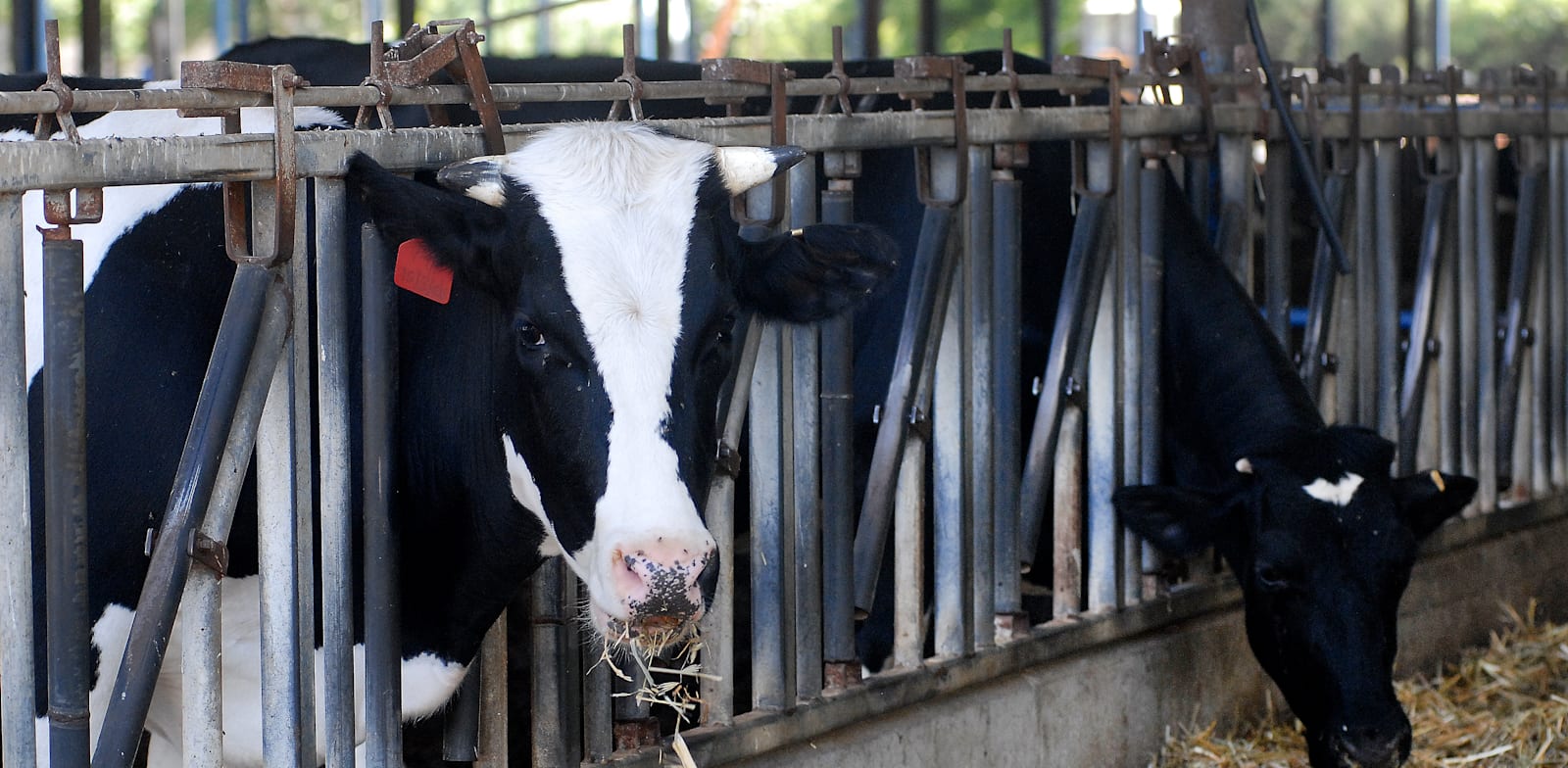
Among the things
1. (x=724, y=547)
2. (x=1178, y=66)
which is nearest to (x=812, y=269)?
(x=724, y=547)

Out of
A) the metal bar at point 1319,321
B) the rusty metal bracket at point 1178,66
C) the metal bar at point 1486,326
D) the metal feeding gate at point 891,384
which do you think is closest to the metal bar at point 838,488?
the metal feeding gate at point 891,384

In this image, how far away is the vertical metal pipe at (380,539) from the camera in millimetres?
2799

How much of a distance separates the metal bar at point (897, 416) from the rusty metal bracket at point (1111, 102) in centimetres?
65

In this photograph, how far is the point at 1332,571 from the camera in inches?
156

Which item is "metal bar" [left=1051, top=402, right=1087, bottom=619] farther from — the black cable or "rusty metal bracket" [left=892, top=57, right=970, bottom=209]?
the black cable

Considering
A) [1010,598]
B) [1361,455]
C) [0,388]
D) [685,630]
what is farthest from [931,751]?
[0,388]

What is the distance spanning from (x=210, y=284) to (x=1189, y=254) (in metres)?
2.73

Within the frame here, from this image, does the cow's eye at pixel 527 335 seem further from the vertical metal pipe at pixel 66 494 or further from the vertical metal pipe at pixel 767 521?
the vertical metal pipe at pixel 767 521

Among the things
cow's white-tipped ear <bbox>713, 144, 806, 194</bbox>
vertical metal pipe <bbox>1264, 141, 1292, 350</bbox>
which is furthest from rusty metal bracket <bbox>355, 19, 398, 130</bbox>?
vertical metal pipe <bbox>1264, 141, 1292, 350</bbox>

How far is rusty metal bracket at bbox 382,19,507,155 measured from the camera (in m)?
2.84

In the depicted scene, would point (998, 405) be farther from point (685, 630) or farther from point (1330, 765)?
point (685, 630)

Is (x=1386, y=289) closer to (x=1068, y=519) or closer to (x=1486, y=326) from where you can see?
(x=1486, y=326)

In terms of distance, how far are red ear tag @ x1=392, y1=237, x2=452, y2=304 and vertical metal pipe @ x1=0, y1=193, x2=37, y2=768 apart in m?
0.58

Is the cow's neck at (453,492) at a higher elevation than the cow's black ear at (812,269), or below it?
below
